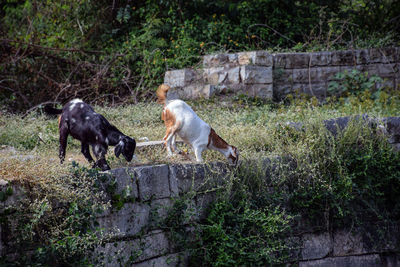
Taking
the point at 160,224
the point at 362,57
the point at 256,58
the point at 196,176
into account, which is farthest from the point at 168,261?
the point at 362,57

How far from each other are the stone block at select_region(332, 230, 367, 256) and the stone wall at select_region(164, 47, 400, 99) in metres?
3.69

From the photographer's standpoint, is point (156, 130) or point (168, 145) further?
point (156, 130)

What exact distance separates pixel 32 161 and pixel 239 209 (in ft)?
6.84

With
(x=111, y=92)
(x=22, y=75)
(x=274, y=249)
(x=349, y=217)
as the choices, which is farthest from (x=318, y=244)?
(x=22, y=75)

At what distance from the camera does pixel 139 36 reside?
10.4 m

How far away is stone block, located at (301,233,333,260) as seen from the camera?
219 inches

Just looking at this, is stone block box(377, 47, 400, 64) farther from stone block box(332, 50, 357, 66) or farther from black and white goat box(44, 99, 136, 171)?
black and white goat box(44, 99, 136, 171)

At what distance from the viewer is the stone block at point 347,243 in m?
5.79

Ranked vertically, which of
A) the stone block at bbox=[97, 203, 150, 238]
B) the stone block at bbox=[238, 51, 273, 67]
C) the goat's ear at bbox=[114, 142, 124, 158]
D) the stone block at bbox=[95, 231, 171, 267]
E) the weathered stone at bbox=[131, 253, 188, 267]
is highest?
the stone block at bbox=[238, 51, 273, 67]

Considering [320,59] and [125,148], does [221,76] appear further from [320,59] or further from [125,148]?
[125,148]

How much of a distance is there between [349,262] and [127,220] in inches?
112

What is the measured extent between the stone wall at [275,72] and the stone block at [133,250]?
15.0 ft

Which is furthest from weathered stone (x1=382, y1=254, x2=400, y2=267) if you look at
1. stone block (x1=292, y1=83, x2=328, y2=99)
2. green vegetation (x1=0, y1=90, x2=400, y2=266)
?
stone block (x1=292, y1=83, x2=328, y2=99)

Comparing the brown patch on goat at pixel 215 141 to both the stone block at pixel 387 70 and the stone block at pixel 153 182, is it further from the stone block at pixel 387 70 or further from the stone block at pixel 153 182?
the stone block at pixel 387 70
